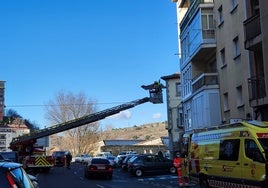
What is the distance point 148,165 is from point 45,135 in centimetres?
1206

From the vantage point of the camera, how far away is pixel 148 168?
1523 inches

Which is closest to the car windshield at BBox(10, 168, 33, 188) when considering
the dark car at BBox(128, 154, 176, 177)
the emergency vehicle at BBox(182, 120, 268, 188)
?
the emergency vehicle at BBox(182, 120, 268, 188)

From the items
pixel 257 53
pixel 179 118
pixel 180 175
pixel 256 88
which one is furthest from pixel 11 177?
pixel 179 118

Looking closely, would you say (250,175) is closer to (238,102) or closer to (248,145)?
(248,145)

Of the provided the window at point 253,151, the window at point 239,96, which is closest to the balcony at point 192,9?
the window at point 239,96

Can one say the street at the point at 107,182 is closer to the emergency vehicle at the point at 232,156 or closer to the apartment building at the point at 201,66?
the emergency vehicle at the point at 232,156

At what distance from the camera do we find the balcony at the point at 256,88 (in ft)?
81.2

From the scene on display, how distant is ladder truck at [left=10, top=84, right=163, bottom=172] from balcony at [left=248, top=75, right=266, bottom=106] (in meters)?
22.0

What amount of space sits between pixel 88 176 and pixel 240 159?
20413mm

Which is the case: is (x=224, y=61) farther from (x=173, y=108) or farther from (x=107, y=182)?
(x=173, y=108)

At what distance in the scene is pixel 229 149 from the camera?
17.4 m

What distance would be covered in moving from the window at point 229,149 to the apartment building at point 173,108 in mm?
41011

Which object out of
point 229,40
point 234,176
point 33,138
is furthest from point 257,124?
point 33,138

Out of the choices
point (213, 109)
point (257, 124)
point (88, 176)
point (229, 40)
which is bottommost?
point (88, 176)
